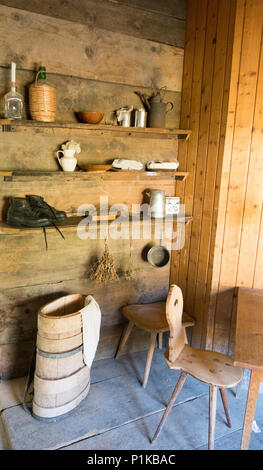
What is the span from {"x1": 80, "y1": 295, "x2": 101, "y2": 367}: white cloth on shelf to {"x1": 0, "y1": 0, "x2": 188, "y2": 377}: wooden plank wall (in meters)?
0.34

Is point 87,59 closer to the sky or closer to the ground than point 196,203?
closer to the sky

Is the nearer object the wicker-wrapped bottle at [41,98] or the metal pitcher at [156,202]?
the wicker-wrapped bottle at [41,98]

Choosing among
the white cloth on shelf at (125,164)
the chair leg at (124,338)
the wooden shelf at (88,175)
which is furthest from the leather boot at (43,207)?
the chair leg at (124,338)

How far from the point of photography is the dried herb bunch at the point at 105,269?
2508 millimetres

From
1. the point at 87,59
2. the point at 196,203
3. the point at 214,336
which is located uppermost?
the point at 87,59

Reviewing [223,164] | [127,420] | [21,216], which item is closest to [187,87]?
[223,164]

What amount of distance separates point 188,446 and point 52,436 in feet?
2.39

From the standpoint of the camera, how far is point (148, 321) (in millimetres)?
2504

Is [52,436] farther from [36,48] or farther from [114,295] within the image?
[36,48]

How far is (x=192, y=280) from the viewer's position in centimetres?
265

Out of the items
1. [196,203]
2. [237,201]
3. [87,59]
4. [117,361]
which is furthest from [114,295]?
[87,59]

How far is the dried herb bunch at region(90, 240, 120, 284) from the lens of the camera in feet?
8.23

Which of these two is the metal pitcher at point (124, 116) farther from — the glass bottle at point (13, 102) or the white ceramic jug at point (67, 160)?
the glass bottle at point (13, 102)

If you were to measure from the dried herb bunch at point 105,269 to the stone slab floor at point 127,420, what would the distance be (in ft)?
2.21
